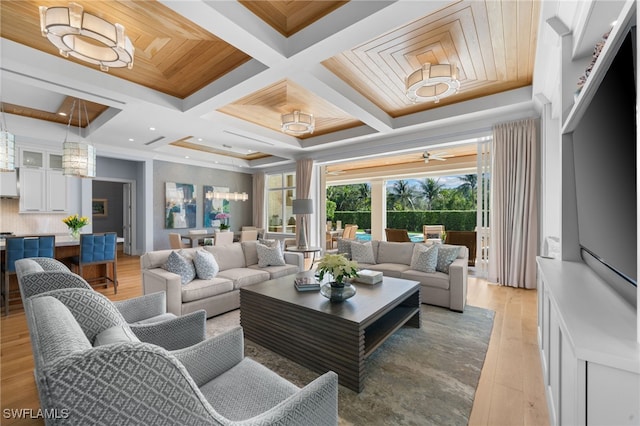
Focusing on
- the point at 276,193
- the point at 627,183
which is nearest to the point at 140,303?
the point at 627,183

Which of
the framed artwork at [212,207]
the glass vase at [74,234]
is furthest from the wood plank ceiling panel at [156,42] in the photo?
the framed artwork at [212,207]

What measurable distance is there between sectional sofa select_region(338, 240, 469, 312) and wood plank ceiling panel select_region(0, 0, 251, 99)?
10.7 ft

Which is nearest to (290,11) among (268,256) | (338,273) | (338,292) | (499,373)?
(338,273)

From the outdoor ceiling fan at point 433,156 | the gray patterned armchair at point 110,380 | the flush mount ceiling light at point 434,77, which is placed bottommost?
the gray patterned armchair at point 110,380

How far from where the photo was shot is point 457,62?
10.6 ft

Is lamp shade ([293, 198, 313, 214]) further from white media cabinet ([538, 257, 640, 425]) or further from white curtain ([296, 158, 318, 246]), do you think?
white media cabinet ([538, 257, 640, 425])

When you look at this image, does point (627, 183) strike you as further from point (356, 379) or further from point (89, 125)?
point (89, 125)

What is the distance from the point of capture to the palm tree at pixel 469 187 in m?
11.3

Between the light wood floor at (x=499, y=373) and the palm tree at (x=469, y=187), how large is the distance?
339 inches

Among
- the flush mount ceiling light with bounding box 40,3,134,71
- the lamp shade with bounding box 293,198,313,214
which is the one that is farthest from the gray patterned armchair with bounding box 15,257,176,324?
the lamp shade with bounding box 293,198,313,214

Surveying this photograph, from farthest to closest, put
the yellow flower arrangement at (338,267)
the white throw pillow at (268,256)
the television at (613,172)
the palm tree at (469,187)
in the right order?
the palm tree at (469,187) < the white throw pillow at (268,256) < the yellow flower arrangement at (338,267) < the television at (613,172)

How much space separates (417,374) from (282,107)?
4.02 metres

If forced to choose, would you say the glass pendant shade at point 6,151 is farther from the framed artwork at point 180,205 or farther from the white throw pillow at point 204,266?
the framed artwork at point 180,205

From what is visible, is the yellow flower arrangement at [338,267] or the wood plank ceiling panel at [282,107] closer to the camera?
the yellow flower arrangement at [338,267]
